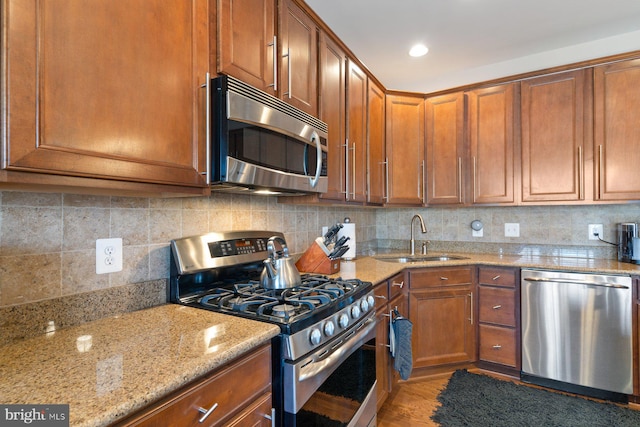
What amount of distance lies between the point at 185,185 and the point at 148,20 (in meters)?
0.51

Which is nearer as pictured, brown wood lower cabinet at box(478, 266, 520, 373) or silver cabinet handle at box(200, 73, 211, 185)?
silver cabinet handle at box(200, 73, 211, 185)

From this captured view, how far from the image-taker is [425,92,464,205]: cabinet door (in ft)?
9.34

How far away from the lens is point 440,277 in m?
2.47

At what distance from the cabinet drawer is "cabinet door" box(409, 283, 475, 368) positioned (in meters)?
0.05

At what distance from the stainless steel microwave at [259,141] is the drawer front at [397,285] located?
0.87 metres

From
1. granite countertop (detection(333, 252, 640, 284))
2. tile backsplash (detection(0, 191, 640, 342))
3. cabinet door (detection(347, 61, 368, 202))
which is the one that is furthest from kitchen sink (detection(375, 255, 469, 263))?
tile backsplash (detection(0, 191, 640, 342))

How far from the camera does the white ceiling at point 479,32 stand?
202cm

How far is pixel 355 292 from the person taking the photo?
1530 millimetres

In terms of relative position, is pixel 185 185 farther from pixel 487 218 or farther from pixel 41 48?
pixel 487 218

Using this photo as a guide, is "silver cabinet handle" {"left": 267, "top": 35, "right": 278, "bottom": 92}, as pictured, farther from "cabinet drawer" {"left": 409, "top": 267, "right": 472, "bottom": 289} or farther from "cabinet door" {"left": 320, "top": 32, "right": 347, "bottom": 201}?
"cabinet drawer" {"left": 409, "top": 267, "right": 472, "bottom": 289}

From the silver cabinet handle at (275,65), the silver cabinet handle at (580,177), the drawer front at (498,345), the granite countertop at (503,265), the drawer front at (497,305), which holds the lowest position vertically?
the drawer front at (498,345)

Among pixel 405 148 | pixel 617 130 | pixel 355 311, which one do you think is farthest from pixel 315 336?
pixel 617 130

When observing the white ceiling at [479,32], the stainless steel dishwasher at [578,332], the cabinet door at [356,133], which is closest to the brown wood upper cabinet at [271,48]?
the white ceiling at [479,32]

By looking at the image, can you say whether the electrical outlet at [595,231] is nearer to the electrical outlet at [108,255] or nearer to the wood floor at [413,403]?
the wood floor at [413,403]
